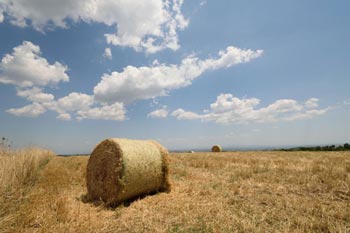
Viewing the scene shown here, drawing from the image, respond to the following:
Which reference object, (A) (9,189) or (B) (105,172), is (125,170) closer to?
(B) (105,172)

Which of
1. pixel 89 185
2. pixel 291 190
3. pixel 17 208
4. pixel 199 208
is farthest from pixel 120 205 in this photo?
pixel 291 190

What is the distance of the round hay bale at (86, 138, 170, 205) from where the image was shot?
7.24m

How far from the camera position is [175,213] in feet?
19.5

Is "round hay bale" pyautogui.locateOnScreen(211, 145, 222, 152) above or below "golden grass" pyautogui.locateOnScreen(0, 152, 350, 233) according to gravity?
above

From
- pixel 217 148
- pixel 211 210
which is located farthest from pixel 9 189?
pixel 217 148

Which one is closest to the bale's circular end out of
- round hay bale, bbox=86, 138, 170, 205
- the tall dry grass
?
round hay bale, bbox=86, 138, 170, 205

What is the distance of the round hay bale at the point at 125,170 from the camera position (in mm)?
7238

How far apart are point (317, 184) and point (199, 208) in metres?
4.23

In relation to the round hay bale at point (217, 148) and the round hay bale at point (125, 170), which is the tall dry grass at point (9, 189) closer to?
the round hay bale at point (125, 170)

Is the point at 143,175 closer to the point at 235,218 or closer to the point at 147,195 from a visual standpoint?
the point at 147,195

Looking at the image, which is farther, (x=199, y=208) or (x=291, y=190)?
(x=291, y=190)

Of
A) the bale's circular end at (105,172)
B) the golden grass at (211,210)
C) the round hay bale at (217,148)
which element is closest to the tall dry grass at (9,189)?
the golden grass at (211,210)

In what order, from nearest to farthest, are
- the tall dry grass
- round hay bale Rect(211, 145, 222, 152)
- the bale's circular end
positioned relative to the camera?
1. the tall dry grass
2. the bale's circular end
3. round hay bale Rect(211, 145, 222, 152)

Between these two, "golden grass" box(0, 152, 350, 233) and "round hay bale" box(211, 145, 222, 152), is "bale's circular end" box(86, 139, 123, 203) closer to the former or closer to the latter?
"golden grass" box(0, 152, 350, 233)
